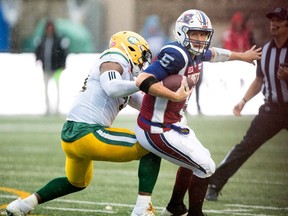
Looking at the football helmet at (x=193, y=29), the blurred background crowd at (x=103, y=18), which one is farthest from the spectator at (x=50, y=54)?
the football helmet at (x=193, y=29)

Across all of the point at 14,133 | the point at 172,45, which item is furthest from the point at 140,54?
the point at 14,133

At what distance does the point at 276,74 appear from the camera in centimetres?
734

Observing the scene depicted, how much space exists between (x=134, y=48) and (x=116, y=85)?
0.40 meters

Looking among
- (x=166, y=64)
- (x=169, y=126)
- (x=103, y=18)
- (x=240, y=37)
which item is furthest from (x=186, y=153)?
(x=103, y=18)

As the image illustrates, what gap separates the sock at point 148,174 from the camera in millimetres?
5578

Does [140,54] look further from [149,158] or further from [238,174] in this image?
[238,174]

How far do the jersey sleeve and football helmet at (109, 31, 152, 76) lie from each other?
35 cm

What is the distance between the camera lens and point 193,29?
18.5 ft

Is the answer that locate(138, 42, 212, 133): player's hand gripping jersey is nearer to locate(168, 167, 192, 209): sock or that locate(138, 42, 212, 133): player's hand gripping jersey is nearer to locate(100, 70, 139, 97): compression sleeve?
locate(100, 70, 139, 97): compression sleeve

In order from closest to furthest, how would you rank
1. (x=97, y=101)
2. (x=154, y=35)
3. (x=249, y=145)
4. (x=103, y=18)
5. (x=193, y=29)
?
(x=193, y=29), (x=97, y=101), (x=249, y=145), (x=154, y=35), (x=103, y=18)

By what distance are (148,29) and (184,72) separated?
9697 millimetres

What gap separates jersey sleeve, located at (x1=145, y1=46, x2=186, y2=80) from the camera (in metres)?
5.47

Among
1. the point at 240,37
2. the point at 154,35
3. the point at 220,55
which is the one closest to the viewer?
the point at 220,55

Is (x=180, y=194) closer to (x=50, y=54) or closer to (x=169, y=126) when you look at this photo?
(x=169, y=126)
